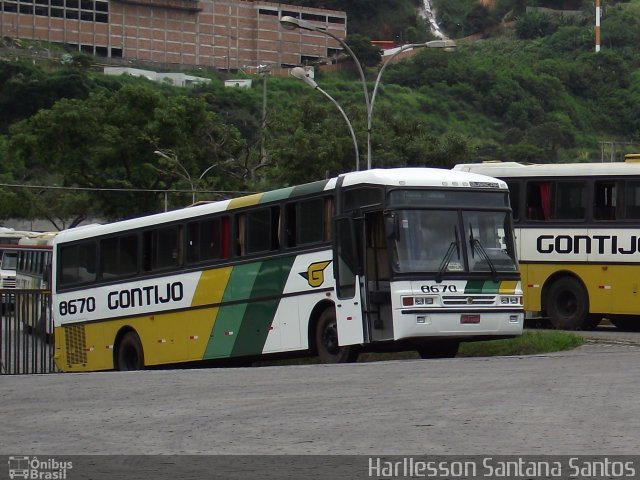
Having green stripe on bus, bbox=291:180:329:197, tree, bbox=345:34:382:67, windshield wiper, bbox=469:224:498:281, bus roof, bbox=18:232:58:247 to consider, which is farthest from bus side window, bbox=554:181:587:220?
tree, bbox=345:34:382:67

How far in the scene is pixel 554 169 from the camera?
95.5ft

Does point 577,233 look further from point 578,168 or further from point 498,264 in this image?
point 498,264

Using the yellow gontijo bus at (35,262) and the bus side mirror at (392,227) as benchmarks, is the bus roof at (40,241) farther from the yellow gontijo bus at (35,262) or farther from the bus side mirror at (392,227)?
the bus side mirror at (392,227)

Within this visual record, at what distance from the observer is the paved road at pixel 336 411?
11.0m

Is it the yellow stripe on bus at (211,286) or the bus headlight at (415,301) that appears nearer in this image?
the bus headlight at (415,301)

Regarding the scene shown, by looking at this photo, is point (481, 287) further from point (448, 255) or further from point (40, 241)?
point (40, 241)

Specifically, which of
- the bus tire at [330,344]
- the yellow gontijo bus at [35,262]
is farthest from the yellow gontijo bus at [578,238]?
the yellow gontijo bus at [35,262]

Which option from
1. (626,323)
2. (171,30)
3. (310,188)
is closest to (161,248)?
(310,188)

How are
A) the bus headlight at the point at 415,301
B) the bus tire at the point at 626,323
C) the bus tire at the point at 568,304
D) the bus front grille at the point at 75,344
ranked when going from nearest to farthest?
1. the bus headlight at the point at 415,301
2. the bus tire at the point at 568,304
3. the bus front grille at the point at 75,344
4. the bus tire at the point at 626,323

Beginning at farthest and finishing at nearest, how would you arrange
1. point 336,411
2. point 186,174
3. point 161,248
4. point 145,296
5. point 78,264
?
point 186,174 < point 78,264 < point 145,296 < point 161,248 < point 336,411

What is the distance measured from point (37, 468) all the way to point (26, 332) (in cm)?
1847

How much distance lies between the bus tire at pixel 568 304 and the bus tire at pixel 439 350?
210 inches

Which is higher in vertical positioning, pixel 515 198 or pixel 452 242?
pixel 515 198

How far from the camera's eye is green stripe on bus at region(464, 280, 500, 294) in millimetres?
22297
